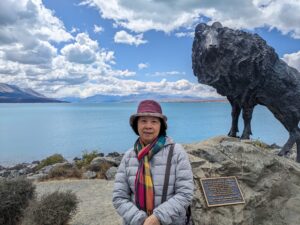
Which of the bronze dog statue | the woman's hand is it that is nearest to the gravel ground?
the woman's hand

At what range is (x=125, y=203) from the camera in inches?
144

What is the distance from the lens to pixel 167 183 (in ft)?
11.8

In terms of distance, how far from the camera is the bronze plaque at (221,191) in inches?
230

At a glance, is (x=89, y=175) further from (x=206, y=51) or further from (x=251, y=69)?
(x=251, y=69)

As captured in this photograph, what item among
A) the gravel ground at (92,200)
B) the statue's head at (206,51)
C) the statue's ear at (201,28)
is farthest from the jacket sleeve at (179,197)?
the statue's ear at (201,28)

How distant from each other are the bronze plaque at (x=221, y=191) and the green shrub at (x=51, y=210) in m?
2.47

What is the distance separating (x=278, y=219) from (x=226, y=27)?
211 inches

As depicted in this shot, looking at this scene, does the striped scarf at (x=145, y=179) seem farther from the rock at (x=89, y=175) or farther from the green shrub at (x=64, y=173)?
the green shrub at (x=64, y=173)

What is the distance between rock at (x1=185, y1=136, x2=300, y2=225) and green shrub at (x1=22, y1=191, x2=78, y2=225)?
230 cm

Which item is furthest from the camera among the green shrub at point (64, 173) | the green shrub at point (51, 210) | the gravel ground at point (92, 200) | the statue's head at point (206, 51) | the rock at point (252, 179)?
the green shrub at point (64, 173)

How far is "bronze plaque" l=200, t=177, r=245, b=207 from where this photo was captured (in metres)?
5.83

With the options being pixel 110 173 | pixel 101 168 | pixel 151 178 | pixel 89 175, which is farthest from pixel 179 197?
pixel 101 168

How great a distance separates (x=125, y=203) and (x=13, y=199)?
4243 mm

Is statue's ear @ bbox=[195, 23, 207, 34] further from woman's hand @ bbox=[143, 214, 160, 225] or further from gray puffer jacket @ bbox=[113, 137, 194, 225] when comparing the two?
woman's hand @ bbox=[143, 214, 160, 225]
